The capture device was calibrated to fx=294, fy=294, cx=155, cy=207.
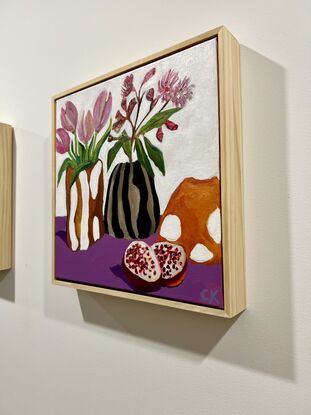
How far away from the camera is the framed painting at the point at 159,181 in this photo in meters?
0.52

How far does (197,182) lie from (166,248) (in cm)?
14

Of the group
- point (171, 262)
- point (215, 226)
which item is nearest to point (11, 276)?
point (171, 262)

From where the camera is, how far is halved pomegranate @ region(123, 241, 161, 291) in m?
0.60

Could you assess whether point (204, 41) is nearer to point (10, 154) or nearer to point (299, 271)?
point (299, 271)

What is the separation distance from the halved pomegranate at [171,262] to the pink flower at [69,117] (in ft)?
1.28

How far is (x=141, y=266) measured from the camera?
615 mm

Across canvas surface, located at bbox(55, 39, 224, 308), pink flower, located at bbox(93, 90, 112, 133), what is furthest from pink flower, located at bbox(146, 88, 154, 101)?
pink flower, located at bbox(93, 90, 112, 133)

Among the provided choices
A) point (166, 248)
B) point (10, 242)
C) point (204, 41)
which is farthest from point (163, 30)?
point (10, 242)

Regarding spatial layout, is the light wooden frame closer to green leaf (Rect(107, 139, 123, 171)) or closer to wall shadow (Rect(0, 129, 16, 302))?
wall shadow (Rect(0, 129, 16, 302))

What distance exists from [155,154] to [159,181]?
57mm

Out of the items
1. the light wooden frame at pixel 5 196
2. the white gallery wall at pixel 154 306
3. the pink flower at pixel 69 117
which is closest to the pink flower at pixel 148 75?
the white gallery wall at pixel 154 306

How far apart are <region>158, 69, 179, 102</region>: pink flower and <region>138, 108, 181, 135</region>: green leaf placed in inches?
1.1

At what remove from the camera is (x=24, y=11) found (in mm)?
1031

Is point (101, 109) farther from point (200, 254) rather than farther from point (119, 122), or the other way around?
point (200, 254)
